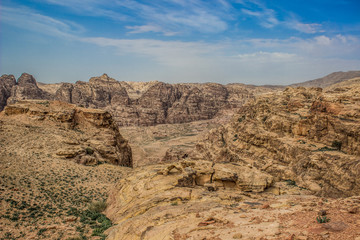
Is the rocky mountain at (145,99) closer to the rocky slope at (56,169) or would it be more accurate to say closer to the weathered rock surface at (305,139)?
the rocky slope at (56,169)

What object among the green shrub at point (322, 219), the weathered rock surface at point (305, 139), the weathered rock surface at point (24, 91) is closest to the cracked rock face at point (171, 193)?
the green shrub at point (322, 219)

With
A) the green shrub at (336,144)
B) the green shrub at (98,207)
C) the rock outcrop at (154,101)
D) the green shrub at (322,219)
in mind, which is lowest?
the green shrub at (98,207)

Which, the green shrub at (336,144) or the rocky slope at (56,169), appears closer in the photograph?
the rocky slope at (56,169)

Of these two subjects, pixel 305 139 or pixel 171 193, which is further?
pixel 305 139

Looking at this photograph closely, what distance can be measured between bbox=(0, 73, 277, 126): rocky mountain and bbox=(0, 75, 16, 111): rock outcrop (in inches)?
18.8

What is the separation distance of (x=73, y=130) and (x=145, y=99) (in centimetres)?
9143

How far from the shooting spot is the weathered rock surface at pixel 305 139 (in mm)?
19438

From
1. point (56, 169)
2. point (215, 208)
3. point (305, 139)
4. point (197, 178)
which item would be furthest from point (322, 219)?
point (56, 169)

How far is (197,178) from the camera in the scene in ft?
48.0

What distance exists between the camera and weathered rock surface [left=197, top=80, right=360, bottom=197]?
1944 centimetres

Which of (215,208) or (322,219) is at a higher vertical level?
(322,219)

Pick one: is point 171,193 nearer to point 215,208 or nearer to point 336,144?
point 215,208

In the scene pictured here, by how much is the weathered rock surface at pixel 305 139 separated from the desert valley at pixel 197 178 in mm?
106

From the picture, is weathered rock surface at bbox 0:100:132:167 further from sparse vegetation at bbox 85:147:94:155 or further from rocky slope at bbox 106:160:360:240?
rocky slope at bbox 106:160:360:240
